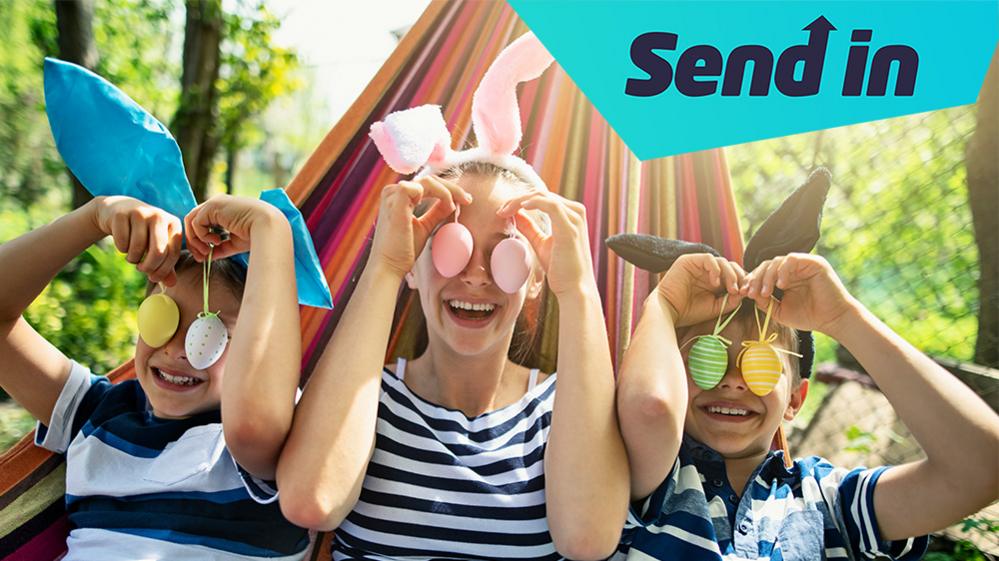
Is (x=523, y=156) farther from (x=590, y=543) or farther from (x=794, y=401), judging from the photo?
(x=590, y=543)

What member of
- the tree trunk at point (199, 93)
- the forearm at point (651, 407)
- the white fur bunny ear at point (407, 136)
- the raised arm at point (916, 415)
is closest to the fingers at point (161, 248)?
the white fur bunny ear at point (407, 136)

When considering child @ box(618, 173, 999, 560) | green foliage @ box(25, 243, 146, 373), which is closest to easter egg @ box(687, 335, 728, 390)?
child @ box(618, 173, 999, 560)

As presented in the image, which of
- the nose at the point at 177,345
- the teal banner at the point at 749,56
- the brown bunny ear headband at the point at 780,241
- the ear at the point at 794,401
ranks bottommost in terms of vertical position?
the nose at the point at 177,345

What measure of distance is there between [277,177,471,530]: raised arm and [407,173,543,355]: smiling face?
5 centimetres

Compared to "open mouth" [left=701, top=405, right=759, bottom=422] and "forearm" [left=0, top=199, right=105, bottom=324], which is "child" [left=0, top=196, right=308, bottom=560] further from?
"open mouth" [left=701, top=405, right=759, bottom=422]

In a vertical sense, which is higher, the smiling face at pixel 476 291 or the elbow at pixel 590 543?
the smiling face at pixel 476 291

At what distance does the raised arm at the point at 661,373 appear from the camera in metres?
1.22

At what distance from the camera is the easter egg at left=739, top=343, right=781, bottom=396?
133cm

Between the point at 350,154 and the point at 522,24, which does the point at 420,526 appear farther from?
the point at 522,24

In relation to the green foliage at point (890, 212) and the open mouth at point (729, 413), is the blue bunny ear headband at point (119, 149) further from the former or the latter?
the green foliage at point (890, 212)

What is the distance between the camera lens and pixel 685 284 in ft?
4.68

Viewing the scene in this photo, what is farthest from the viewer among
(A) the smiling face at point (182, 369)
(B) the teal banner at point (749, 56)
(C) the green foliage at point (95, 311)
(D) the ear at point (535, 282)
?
(C) the green foliage at point (95, 311)

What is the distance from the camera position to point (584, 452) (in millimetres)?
1221

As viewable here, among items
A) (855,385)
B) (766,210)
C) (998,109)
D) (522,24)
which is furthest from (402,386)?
(766,210)
